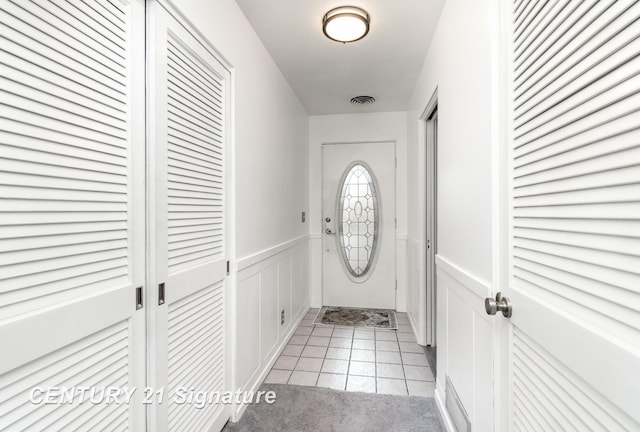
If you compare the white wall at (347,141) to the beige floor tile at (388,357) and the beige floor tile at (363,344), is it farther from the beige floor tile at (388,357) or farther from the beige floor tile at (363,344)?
the beige floor tile at (388,357)

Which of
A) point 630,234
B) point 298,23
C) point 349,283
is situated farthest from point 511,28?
point 349,283

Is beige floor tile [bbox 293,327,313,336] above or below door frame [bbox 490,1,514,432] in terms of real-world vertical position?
below

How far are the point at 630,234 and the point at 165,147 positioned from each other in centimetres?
139

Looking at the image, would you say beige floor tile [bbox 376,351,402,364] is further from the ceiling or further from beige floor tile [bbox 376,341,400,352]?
the ceiling

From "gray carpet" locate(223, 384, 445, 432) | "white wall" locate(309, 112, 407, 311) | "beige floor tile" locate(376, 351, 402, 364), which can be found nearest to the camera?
"gray carpet" locate(223, 384, 445, 432)

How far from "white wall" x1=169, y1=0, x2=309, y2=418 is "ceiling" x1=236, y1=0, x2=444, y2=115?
126 millimetres

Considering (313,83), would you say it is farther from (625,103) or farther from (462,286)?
(625,103)

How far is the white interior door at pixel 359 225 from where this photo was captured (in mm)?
3920

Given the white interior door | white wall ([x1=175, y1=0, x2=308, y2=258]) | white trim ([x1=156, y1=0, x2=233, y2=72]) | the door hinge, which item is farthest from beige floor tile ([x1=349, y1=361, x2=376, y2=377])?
white trim ([x1=156, y1=0, x2=233, y2=72])

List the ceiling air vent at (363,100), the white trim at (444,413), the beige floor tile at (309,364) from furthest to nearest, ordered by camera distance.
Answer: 1. the ceiling air vent at (363,100)
2. the beige floor tile at (309,364)
3. the white trim at (444,413)

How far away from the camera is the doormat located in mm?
3402

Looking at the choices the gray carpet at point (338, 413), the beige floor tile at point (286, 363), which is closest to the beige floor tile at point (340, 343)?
the beige floor tile at point (286, 363)

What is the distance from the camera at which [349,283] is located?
4008 millimetres

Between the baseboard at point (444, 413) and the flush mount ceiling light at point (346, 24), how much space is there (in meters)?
2.34
